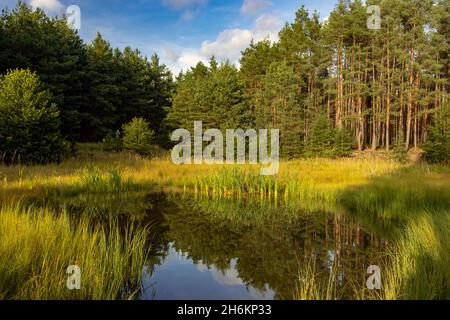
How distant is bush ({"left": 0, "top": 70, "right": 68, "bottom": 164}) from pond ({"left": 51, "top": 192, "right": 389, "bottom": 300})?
8.53 meters

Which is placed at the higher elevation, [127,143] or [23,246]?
[127,143]

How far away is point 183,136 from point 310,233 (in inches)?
1171

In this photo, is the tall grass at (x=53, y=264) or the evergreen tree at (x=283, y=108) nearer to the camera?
the tall grass at (x=53, y=264)

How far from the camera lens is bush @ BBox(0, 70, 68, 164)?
Answer: 16.2m

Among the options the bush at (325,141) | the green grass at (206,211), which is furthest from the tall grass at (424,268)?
the bush at (325,141)

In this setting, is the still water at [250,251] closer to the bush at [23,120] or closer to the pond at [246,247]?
the pond at [246,247]

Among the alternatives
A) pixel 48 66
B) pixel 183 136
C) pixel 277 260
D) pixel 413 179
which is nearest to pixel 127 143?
pixel 48 66

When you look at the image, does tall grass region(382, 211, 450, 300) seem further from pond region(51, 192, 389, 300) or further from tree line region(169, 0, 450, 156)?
tree line region(169, 0, 450, 156)

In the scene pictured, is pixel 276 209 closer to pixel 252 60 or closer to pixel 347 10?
pixel 347 10

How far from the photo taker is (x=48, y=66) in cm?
2644

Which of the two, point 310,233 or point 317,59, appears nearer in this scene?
point 310,233

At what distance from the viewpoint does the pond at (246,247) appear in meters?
4.65

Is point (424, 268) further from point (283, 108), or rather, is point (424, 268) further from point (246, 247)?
Result: point (283, 108)

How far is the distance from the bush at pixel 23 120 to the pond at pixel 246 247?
853cm
